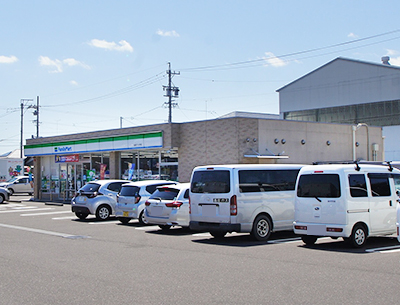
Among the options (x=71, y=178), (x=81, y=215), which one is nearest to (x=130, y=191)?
(x=81, y=215)

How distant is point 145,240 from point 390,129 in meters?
37.2

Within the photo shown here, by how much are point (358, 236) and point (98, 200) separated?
11254 millimetres

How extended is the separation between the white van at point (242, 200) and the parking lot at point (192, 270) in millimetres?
503

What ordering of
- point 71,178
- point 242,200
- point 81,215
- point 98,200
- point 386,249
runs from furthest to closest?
point 71,178 → point 81,215 → point 98,200 → point 242,200 → point 386,249

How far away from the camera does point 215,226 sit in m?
13.2

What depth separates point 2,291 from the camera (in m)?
7.40

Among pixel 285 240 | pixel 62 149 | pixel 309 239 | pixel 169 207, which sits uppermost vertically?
pixel 62 149

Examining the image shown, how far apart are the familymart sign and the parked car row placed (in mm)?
11492

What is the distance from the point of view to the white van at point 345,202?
11.5m

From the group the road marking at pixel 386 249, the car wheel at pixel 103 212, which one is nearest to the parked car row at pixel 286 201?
the road marking at pixel 386 249

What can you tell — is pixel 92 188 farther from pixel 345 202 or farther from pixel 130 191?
pixel 345 202

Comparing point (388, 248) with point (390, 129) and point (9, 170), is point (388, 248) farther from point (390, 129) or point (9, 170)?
point (9, 170)

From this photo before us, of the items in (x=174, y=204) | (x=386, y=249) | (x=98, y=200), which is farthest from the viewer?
(x=98, y=200)

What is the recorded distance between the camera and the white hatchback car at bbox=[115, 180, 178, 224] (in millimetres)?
17672
